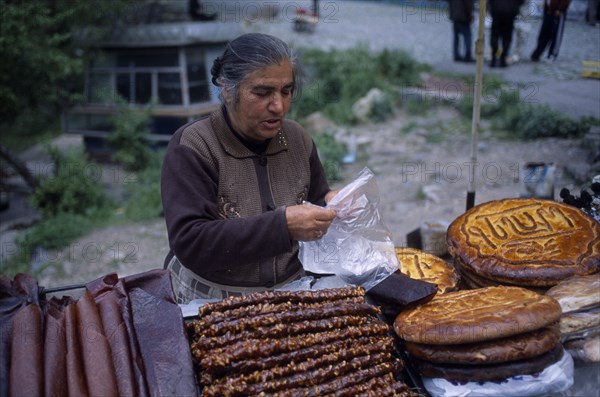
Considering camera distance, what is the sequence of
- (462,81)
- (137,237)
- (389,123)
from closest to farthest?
(137,237), (389,123), (462,81)

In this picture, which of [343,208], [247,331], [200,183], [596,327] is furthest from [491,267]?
[200,183]

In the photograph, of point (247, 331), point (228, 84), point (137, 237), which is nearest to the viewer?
point (247, 331)

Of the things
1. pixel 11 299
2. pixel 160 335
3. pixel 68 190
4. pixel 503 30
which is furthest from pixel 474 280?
pixel 68 190

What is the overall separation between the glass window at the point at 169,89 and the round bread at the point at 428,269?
10583mm

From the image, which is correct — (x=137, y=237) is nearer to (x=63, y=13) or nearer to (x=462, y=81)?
(x=63, y=13)

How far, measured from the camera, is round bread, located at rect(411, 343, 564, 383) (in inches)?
66.9

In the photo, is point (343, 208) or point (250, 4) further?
point (250, 4)

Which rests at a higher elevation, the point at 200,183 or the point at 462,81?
the point at 200,183

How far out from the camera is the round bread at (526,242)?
212 centimetres

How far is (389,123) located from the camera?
11.7 meters

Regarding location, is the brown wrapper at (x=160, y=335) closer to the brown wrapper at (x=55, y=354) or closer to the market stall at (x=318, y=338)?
the market stall at (x=318, y=338)

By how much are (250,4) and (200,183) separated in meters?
18.7

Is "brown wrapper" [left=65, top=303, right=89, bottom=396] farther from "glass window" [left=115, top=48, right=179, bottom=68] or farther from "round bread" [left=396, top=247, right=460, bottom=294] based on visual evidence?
"glass window" [left=115, top=48, right=179, bottom=68]

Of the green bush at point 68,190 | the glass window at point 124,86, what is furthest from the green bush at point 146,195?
the glass window at point 124,86
